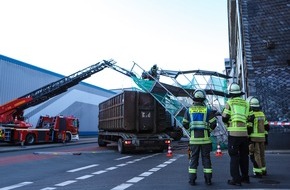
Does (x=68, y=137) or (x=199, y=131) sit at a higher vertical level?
(x=199, y=131)

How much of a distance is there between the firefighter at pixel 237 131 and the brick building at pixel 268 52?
9887 mm

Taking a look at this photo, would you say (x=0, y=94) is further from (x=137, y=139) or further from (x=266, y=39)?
(x=266, y=39)

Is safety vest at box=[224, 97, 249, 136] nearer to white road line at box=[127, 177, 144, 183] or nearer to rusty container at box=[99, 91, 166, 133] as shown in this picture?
white road line at box=[127, 177, 144, 183]

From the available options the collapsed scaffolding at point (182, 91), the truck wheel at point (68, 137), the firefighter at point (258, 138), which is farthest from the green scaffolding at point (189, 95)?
the truck wheel at point (68, 137)

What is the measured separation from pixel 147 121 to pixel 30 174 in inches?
322

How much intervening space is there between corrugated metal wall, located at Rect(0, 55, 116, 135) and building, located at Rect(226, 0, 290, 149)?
20650mm

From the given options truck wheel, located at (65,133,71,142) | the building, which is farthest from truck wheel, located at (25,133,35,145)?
the building

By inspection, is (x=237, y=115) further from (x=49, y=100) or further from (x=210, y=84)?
(x=49, y=100)

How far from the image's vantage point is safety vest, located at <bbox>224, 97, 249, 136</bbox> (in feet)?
23.8

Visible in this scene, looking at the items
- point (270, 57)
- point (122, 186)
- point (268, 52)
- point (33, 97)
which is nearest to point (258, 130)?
point (122, 186)

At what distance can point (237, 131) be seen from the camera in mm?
7238

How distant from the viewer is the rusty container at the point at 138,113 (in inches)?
655

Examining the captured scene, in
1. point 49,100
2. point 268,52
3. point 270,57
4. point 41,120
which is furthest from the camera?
point 49,100

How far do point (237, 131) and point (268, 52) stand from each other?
37.7 feet
